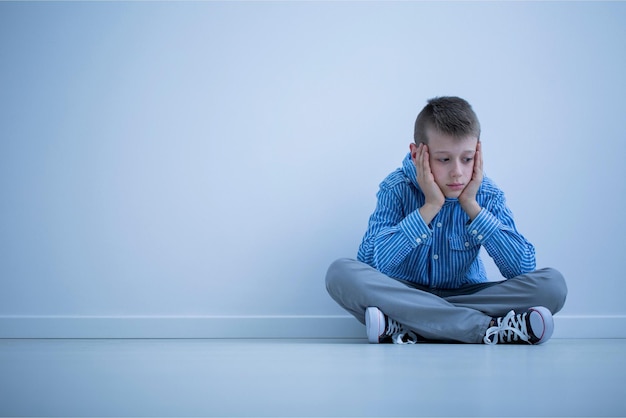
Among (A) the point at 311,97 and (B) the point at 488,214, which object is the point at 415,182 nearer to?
(B) the point at 488,214

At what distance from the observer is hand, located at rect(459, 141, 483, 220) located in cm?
154

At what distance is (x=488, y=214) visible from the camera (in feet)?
5.02

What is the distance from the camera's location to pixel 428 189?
153 centimetres

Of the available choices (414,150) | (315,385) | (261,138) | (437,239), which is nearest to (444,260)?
(437,239)

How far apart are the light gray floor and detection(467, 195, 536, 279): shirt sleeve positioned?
48cm

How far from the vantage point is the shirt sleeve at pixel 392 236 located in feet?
4.99

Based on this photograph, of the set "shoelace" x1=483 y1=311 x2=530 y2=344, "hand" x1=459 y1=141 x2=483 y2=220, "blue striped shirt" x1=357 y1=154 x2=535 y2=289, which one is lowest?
"shoelace" x1=483 y1=311 x2=530 y2=344

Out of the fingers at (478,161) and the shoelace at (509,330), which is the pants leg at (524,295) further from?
the fingers at (478,161)

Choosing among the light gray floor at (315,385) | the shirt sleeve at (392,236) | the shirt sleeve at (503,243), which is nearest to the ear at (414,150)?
the shirt sleeve at (392,236)

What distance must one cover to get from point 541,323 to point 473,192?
354mm

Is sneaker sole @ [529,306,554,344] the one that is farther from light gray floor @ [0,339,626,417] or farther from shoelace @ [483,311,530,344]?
light gray floor @ [0,339,626,417]

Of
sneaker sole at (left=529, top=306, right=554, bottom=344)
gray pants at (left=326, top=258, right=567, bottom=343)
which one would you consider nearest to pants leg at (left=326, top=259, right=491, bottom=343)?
gray pants at (left=326, top=258, right=567, bottom=343)

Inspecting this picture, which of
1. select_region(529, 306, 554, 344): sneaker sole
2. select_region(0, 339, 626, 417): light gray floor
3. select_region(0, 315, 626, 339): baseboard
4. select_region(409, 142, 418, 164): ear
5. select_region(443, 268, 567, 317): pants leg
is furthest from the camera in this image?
select_region(0, 315, 626, 339): baseboard

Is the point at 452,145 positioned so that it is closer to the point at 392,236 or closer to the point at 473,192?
the point at 473,192
